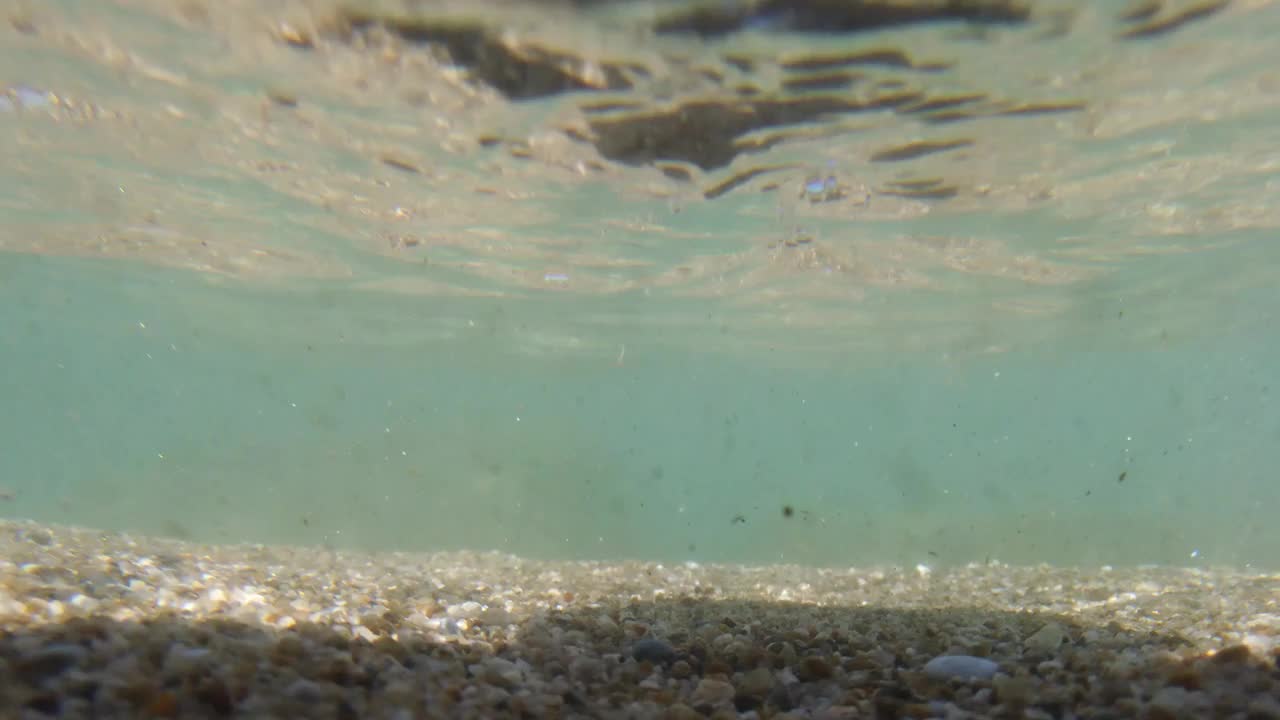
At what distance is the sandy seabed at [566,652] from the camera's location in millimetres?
3020

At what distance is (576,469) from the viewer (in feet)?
141

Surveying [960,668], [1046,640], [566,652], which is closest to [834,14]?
[1046,640]

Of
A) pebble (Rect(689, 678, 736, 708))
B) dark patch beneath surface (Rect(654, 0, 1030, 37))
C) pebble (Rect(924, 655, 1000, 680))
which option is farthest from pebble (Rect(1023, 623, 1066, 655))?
dark patch beneath surface (Rect(654, 0, 1030, 37))

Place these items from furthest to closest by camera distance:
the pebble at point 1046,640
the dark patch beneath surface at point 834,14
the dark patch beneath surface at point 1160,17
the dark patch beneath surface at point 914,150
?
the dark patch beneath surface at point 914,150 → the dark patch beneath surface at point 1160,17 → the dark patch beneath surface at point 834,14 → the pebble at point 1046,640

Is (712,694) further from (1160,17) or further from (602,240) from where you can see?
(602,240)

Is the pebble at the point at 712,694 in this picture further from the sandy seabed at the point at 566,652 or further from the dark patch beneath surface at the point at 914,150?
the dark patch beneath surface at the point at 914,150

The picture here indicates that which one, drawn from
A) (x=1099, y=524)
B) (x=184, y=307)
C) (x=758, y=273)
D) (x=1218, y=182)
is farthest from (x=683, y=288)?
(x=184, y=307)

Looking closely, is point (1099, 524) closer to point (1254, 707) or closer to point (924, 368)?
point (924, 368)

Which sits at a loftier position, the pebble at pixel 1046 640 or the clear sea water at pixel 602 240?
the clear sea water at pixel 602 240

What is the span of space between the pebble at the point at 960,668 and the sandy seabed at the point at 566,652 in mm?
15

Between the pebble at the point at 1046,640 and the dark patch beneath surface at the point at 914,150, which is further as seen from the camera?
the dark patch beneath surface at the point at 914,150

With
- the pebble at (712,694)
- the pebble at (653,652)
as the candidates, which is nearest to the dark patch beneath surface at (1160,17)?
the pebble at (653,652)

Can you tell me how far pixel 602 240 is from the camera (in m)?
20.1

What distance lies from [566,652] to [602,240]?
1653 cm
